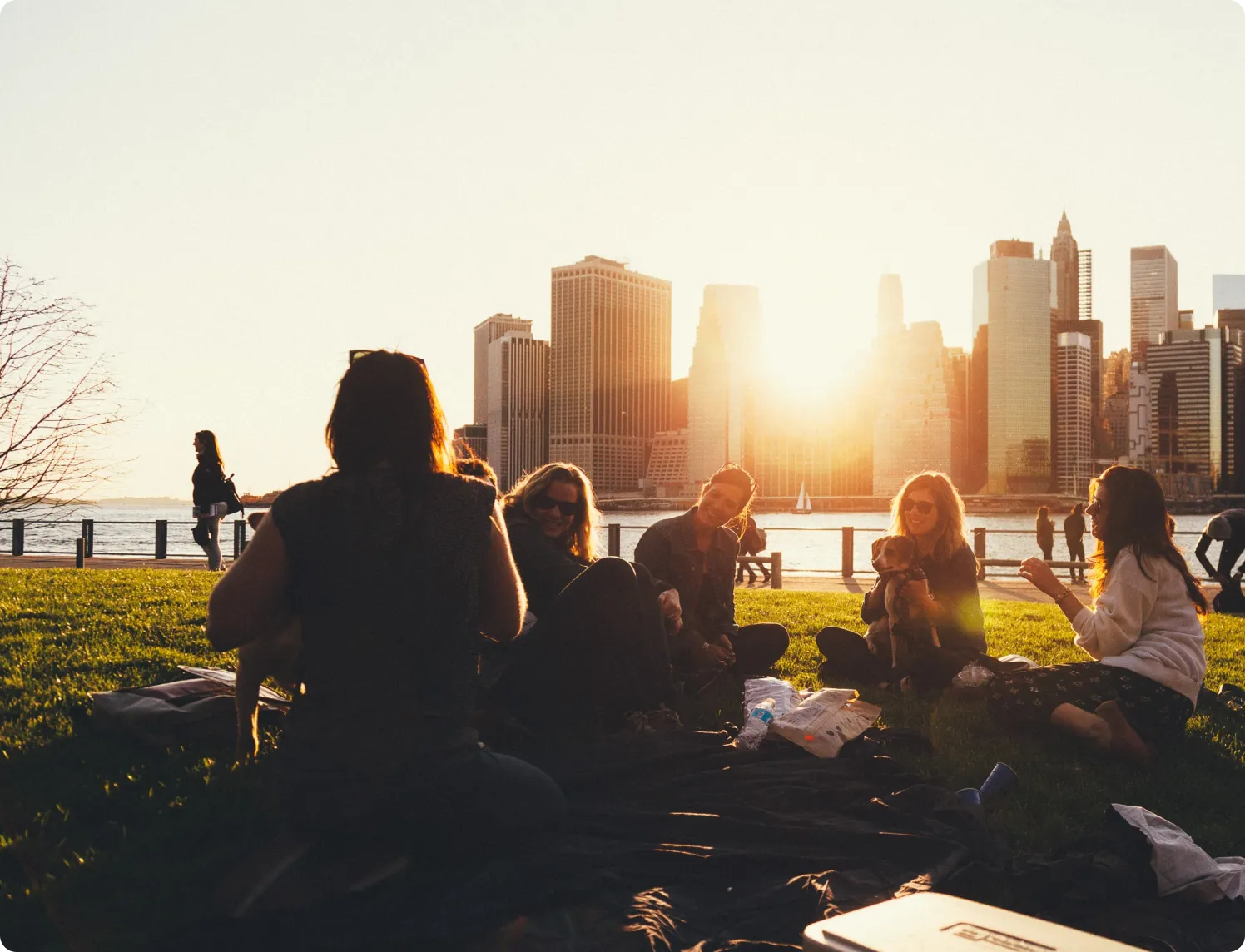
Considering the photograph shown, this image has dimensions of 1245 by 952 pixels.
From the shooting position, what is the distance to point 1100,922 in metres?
2.55

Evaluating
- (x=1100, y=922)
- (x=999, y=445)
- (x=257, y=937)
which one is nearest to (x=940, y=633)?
(x=1100, y=922)

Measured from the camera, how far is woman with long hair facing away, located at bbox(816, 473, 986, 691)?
18.8 feet

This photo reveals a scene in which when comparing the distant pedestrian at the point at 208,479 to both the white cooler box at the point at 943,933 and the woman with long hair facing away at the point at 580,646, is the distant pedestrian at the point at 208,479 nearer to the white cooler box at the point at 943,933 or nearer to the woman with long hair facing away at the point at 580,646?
the woman with long hair facing away at the point at 580,646

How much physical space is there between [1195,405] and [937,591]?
145998 millimetres

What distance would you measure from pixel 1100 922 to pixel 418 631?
2050 mm

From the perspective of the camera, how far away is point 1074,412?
13825cm

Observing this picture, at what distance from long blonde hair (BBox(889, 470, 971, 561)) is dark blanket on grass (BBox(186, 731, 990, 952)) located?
232 cm

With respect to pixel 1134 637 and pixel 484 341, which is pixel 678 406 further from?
pixel 1134 637

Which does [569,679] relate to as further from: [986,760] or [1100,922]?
[1100,922]

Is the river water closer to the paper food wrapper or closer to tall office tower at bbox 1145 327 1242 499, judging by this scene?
the paper food wrapper

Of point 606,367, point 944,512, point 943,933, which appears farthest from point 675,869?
point 606,367

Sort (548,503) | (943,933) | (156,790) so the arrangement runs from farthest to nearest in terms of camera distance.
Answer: (548,503)
(156,790)
(943,933)

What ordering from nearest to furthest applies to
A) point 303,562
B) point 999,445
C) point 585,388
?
1. point 303,562
2. point 999,445
3. point 585,388

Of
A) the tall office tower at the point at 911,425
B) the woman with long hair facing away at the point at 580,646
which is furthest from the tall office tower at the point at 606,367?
the woman with long hair facing away at the point at 580,646
